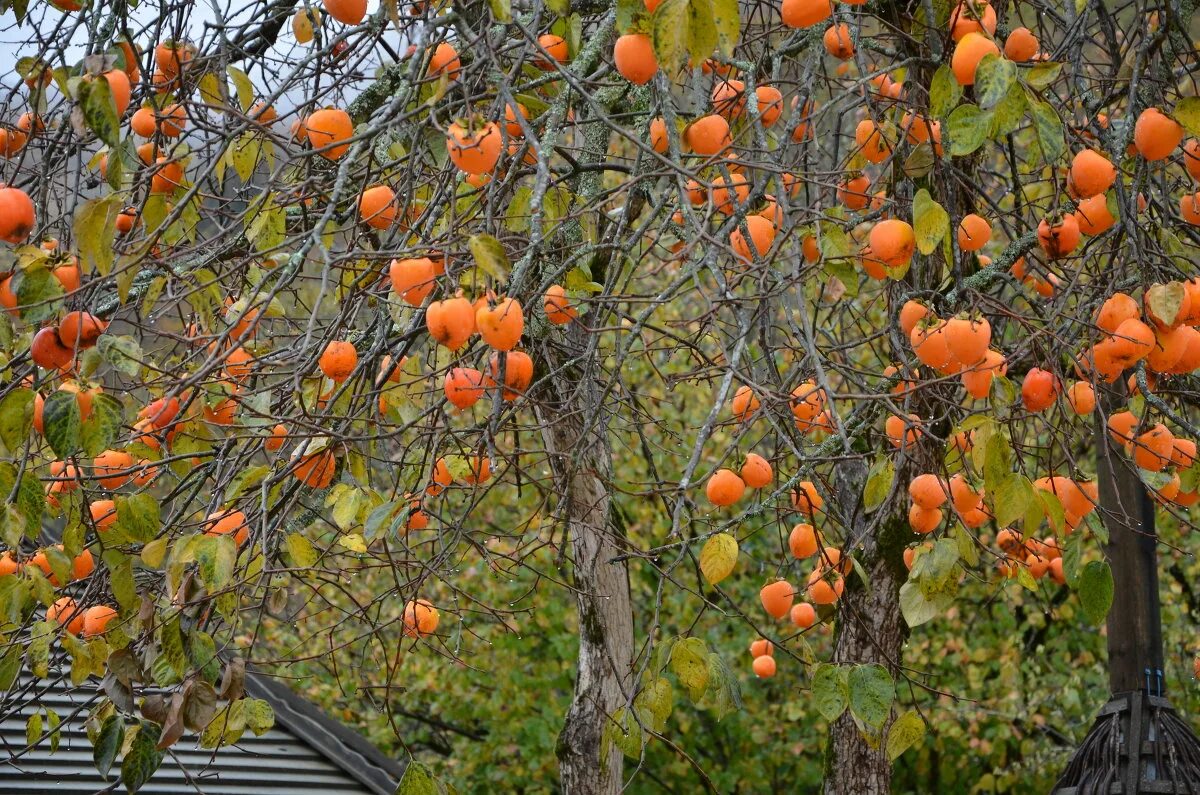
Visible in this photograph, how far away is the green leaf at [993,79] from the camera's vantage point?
6.11 feet

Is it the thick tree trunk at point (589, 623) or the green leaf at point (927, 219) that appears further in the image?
the thick tree trunk at point (589, 623)

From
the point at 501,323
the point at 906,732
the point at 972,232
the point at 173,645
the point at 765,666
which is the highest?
the point at 972,232

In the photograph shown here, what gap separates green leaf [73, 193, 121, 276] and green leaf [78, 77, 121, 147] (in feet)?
0.37

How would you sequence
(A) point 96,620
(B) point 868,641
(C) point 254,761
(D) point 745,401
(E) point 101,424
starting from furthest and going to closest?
(C) point 254,761 → (B) point 868,641 → (D) point 745,401 → (A) point 96,620 → (E) point 101,424

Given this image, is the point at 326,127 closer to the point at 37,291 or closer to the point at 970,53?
the point at 37,291

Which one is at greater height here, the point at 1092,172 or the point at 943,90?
the point at 943,90

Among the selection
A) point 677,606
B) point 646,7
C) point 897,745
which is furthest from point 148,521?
point 677,606

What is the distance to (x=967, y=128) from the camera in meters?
2.04

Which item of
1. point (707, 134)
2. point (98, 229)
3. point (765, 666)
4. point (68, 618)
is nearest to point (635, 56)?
point (707, 134)

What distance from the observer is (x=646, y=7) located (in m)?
1.92

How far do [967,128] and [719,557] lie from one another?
87 centimetres

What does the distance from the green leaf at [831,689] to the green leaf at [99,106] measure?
1.50m

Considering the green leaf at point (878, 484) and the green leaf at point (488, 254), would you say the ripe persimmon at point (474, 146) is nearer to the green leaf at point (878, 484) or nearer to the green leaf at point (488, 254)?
the green leaf at point (488, 254)

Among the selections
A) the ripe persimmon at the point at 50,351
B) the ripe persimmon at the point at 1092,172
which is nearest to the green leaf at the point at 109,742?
the ripe persimmon at the point at 50,351
